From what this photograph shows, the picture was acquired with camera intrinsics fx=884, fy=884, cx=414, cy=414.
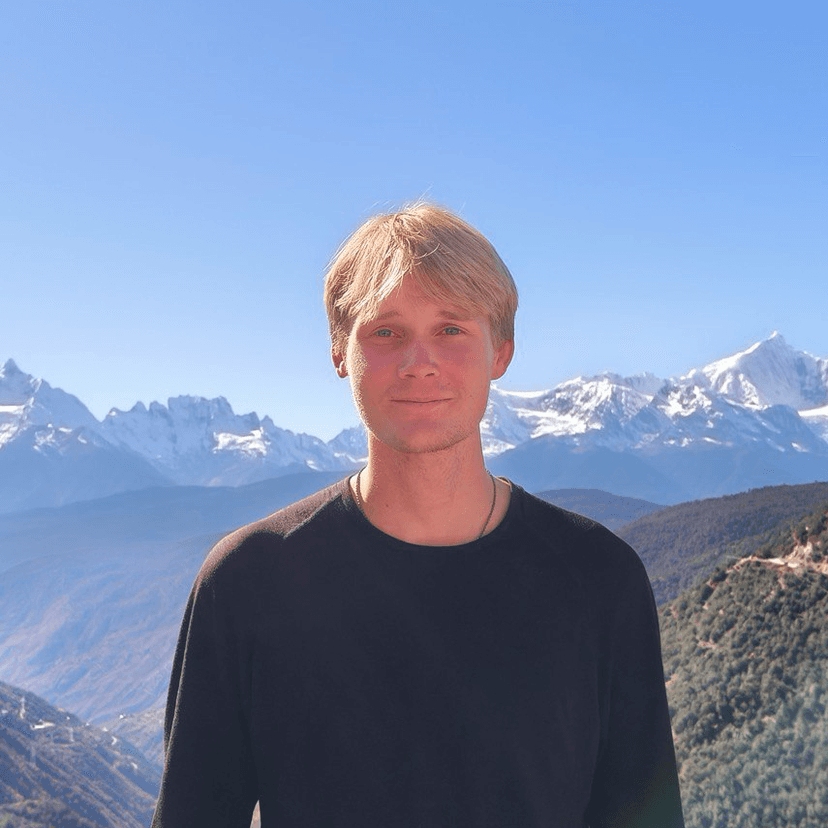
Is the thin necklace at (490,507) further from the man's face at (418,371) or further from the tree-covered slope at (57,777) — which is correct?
the tree-covered slope at (57,777)

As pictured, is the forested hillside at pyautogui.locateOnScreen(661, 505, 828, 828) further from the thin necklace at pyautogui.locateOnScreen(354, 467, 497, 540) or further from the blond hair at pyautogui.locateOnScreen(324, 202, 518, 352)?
the blond hair at pyautogui.locateOnScreen(324, 202, 518, 352)

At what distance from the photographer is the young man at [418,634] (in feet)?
8.43

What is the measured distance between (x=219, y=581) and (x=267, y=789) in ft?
2.08

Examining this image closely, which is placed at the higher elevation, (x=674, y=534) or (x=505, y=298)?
(x=505, y=298)

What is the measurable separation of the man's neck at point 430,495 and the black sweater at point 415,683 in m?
0.07

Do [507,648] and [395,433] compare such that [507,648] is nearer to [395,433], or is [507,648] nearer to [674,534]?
[395,433]

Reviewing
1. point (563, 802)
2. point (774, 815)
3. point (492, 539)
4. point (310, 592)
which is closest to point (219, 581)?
point (310, 592)

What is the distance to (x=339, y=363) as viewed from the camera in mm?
2912

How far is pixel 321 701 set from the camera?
259 centimetres

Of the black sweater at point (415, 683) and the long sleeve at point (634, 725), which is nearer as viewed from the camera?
the black sweater at point (415, 683)

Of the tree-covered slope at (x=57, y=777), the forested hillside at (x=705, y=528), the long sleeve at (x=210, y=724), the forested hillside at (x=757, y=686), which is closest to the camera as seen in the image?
the long sleeve at (x=210, y=724)

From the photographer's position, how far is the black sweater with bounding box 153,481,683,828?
2.56 m

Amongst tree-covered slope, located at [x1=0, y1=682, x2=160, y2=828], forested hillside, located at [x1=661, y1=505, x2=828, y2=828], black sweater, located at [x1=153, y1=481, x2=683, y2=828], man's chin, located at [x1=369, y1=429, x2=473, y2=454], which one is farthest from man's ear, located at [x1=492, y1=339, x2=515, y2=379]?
tree-covered slope, located at [x1=0, y1=682, x2=160, y2=828]

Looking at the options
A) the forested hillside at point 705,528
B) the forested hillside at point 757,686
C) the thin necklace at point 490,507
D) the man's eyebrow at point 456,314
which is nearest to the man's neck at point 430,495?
the thin necklace at point 490,507
